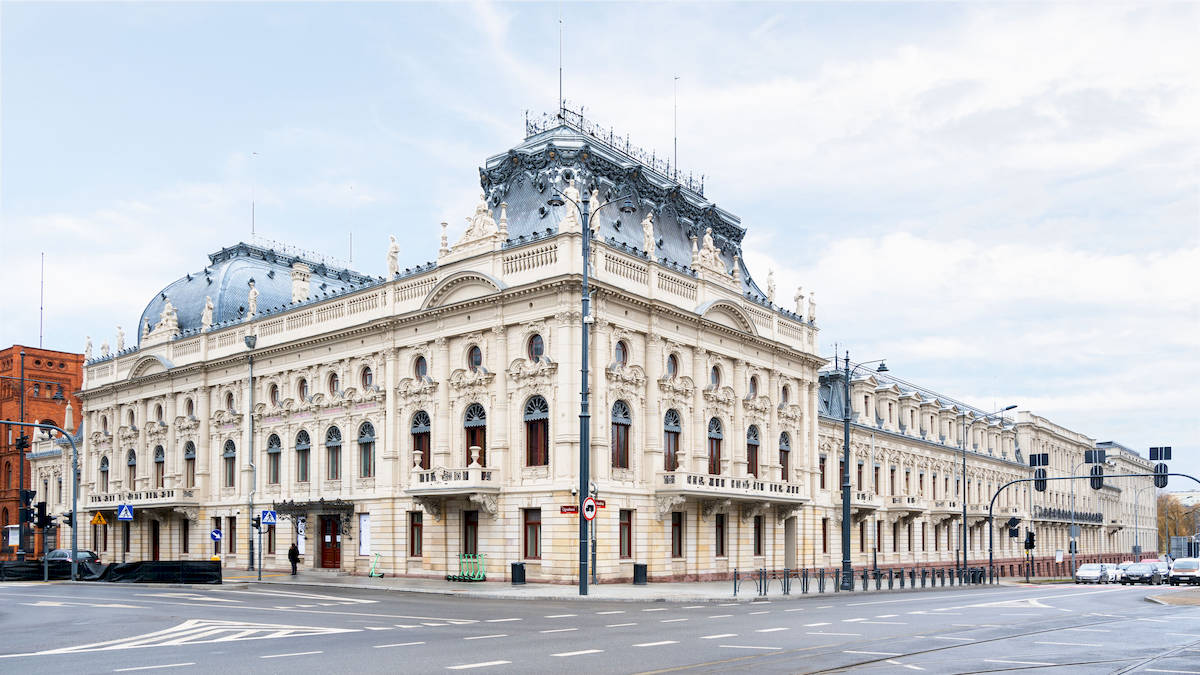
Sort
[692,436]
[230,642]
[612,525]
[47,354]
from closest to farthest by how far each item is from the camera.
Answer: [230,642], [612,525], [692,436], [47,354]

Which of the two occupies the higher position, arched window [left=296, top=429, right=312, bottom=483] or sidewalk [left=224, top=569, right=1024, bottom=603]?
arched window [left=296, top=429, right=312, bottom=483]

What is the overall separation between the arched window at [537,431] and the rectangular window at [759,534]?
14696 mm

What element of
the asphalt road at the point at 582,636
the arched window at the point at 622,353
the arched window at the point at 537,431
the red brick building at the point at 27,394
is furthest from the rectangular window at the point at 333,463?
the red brick building at the point at 27,394

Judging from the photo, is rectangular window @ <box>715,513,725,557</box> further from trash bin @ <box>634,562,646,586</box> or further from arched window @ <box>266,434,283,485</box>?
arched window @ <box>266,434,283,485</box>

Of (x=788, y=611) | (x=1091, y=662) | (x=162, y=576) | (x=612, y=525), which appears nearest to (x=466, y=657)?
(x=1091, y=662)

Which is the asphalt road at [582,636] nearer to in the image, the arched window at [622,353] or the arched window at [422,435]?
the arched window at [622,353]

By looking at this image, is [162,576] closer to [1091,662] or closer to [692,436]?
[692,436]

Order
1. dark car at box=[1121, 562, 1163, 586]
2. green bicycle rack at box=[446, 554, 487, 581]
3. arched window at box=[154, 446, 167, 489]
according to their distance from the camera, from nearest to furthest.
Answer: green bicycle rack at box=[446, 554, 487, 581] < dark car at box=[1121, 562, 1163, 586] < arched window at box=[154, 446, 167, 489]

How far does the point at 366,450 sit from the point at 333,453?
2.95 meters

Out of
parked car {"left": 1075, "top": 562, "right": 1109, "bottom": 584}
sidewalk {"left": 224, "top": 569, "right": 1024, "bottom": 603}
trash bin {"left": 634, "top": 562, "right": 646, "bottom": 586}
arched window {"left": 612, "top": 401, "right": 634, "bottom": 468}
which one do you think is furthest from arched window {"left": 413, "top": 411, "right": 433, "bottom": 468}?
parked car {"left": 1075, "top": 562, "right": 1109, "bottom": 584}

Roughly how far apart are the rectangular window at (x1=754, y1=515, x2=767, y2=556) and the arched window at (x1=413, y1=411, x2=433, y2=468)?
16692mm

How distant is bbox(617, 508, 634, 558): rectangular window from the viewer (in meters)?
43.9

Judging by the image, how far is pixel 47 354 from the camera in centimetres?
9681

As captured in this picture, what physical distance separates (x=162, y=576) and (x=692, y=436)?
22.7m
